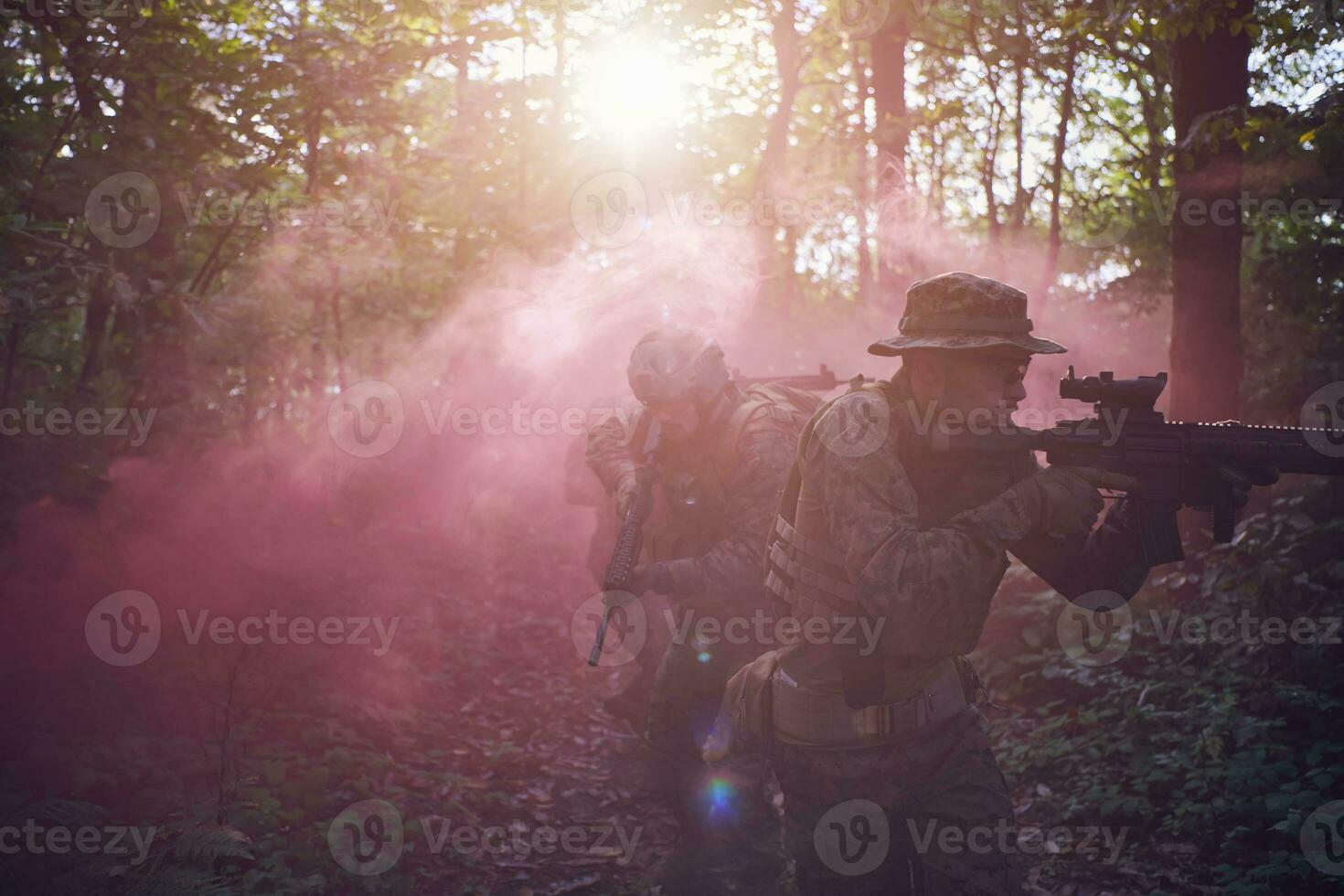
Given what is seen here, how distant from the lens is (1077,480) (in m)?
3.38

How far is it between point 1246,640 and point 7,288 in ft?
26.5

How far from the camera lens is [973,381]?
3.53m

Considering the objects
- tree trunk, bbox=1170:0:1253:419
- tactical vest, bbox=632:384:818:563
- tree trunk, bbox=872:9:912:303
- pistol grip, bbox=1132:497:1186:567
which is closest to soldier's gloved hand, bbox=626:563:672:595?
tactical vest, bbox=632:384:818:563

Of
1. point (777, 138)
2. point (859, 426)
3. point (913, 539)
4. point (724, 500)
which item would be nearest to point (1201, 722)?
point (724, 500)

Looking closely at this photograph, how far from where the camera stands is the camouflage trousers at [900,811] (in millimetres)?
3375

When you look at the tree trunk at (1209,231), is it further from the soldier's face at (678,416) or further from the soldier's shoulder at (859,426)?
the soldier's shoulder at (859,426)

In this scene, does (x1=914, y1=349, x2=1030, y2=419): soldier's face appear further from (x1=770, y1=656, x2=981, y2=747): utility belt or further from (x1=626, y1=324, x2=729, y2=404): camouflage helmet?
(x1=626, y1=324, x2=729, y2=404): camouflage helmet

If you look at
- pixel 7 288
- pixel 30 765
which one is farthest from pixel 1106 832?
pixel 7 288

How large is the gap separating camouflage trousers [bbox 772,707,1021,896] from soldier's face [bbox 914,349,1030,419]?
116 cm

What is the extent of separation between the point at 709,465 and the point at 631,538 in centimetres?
64

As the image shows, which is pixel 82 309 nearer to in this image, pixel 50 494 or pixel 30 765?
pixel 50 494

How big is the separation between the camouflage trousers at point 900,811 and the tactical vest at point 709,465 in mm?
2016

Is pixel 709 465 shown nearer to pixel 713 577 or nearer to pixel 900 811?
pixel 713 577

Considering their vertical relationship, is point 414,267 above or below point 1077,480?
above
